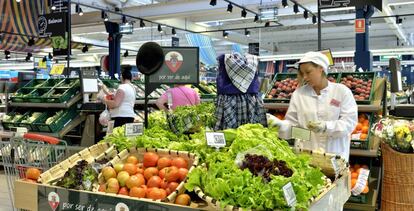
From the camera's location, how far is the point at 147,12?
46.1ft

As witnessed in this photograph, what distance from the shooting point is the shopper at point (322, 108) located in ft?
11.1

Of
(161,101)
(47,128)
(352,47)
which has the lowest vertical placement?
(47,128)

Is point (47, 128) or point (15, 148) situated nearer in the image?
point (15, 148)

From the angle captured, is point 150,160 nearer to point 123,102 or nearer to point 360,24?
point 123,102

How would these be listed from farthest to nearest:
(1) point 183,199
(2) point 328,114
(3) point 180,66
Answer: (3) point 180,66 < (2) point 328,114 < (1) point 183,199

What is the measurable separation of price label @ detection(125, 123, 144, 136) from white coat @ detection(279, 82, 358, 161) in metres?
1.09

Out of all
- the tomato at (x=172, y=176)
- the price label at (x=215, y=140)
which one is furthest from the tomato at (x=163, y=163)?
the price label at (x=215, y=140)

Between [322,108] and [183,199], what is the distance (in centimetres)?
170

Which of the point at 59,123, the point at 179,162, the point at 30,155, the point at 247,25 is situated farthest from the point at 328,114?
the point at 247,25

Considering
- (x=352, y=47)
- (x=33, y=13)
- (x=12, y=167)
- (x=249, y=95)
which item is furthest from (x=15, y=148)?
(x=352, y=47)

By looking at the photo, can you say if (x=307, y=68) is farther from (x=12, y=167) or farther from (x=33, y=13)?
(x=33, y=13)

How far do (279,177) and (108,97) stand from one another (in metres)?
5.11

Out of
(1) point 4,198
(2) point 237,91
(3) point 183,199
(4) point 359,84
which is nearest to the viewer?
(3) point 183,199

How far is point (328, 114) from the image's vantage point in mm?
3504
